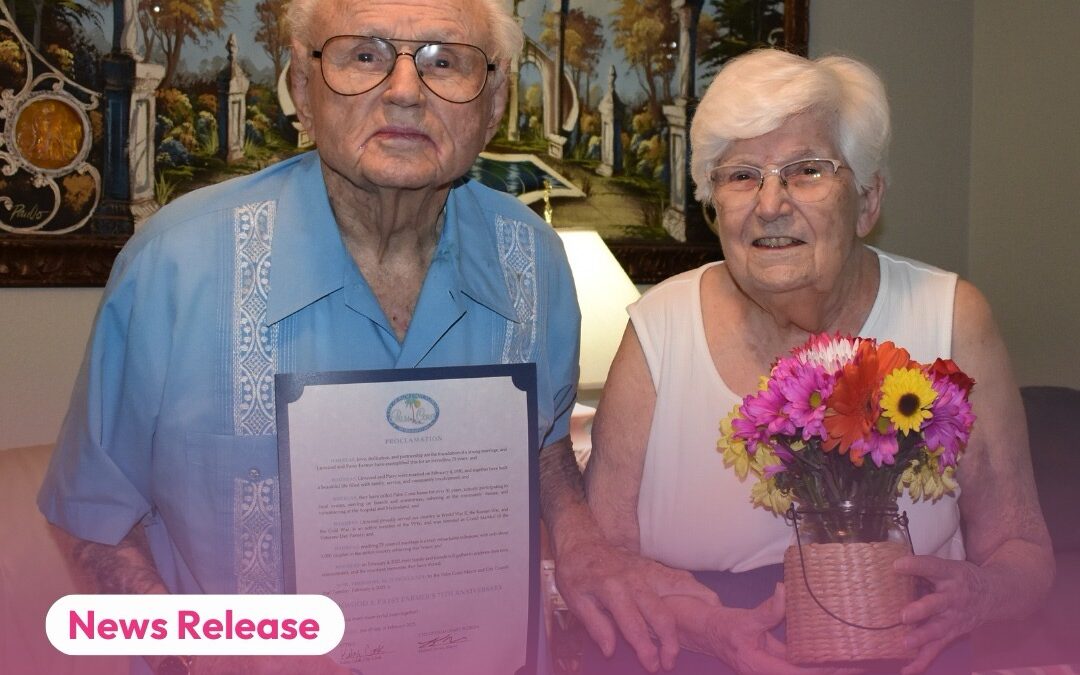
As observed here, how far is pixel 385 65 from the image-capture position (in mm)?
1166

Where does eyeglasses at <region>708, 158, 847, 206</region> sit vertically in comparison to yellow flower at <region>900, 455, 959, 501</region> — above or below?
above

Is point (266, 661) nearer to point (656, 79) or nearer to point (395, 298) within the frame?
point (395, 298)

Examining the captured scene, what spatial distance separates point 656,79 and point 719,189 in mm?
2357

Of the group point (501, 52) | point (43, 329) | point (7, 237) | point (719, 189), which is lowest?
point (43, 329)

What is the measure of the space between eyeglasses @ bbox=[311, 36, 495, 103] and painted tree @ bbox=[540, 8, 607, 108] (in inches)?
95.1

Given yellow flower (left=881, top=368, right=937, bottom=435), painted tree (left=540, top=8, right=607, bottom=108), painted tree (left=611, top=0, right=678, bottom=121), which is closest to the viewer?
yellow flower (left=881, top=368, right=937, bottom=435)

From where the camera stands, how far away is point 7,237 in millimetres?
2818

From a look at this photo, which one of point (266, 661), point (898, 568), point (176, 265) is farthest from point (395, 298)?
point (898, 568)

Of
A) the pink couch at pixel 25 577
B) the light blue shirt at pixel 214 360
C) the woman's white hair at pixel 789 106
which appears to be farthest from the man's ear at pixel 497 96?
the pink couch at pixel 25 577

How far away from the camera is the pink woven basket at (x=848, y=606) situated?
102 cm

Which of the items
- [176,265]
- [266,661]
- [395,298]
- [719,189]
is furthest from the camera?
[719,189]

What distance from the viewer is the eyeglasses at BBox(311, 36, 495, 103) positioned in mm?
1161

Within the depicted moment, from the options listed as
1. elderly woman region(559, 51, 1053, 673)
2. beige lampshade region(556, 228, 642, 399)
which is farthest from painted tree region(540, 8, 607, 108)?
elderly woman region(559, 51, 1053, 673)

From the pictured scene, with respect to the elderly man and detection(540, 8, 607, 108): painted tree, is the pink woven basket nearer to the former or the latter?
the elderly man
